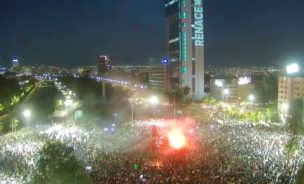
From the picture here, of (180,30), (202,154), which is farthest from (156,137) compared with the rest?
(180,30)

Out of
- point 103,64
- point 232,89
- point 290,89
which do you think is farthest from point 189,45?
Answer: point 103,64

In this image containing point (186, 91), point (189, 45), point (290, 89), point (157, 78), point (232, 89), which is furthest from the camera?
point (157, 78)

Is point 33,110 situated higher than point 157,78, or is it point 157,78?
point 157,78

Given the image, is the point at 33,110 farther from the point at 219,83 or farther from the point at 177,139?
the point at 219,83

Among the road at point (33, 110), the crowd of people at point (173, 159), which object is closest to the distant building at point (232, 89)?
the road at point (33, 110)

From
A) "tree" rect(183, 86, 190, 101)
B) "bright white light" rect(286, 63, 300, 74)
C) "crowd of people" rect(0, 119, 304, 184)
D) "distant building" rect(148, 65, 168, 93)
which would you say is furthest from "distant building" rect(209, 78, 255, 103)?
"crowd of people" rect(0, 119, 304, 184)

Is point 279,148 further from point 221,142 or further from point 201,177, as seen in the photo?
point 201,177

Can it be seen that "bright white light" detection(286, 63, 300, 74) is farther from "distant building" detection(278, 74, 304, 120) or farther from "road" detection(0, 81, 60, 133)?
"road" detection(0, 81, 60, 133)

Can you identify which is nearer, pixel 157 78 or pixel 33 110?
pixel 33 110
